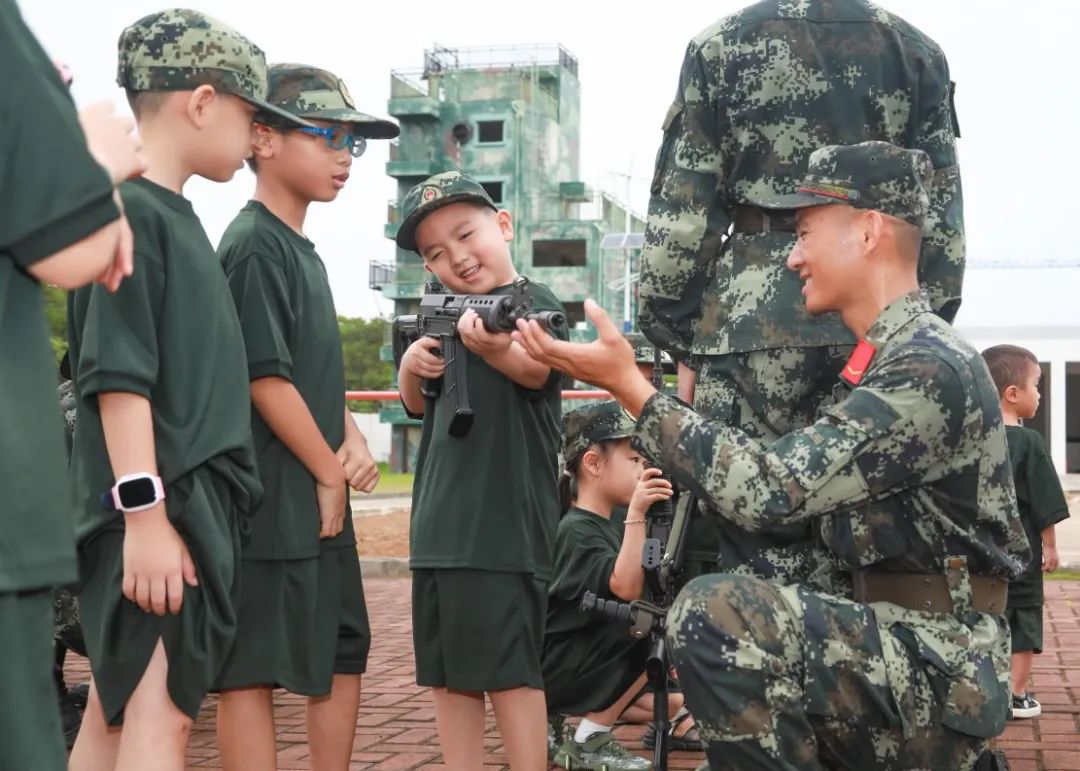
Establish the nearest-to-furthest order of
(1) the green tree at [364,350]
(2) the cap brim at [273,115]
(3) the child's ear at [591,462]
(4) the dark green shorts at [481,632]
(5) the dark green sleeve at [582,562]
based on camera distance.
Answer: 1. (2) the cap brim at [273,115]
2. (4) the dark green shorts at [481,632]
3. (5) the dark green sleeve at [582,562]
4. (3) the child's ear at [591,462]
5. (1) the green tree at [364,350]

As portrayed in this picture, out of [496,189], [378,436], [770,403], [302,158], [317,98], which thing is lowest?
[378,436]

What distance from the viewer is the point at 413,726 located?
17.3 feet

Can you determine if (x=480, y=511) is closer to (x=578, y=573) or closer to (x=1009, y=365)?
(x=578, y=573)

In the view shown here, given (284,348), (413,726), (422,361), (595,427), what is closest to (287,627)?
(284,348)

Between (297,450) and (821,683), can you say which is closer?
(821,683)

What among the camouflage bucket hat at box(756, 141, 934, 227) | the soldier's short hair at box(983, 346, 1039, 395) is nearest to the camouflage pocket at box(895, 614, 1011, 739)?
the camouflage bucket hat at box(756, 141, 934, 227)

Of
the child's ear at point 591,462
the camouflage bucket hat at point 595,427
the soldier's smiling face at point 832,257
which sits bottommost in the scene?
the child's ear at point 591,462

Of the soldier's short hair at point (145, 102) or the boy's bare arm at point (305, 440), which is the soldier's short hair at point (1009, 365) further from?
the soldier's short hair at point (145, 102)

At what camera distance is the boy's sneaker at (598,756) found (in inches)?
175

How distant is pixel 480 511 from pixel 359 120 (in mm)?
1070

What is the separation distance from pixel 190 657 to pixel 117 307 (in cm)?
72

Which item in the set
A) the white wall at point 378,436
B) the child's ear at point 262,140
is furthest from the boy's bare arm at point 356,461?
the white wall at point 378,436

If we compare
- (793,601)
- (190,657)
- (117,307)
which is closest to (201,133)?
(117,307)

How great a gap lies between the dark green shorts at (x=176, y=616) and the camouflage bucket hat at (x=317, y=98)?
1.17 m
